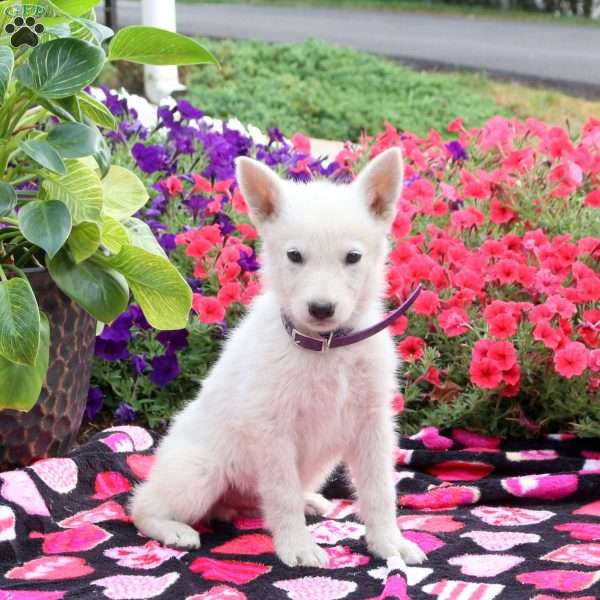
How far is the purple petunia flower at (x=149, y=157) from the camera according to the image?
5.16 meters

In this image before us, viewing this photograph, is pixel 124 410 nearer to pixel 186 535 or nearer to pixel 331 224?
pixel 186 535

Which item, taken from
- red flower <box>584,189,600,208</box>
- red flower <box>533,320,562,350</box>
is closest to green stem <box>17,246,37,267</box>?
red flower <box>533,320,562,350</box>

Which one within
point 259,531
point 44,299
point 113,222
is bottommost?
point 259,531

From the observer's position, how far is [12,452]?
12.5ft

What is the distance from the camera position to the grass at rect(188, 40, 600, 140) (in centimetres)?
1048

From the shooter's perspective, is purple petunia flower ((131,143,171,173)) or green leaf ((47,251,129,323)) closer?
green leaf ((47,251,129,323))

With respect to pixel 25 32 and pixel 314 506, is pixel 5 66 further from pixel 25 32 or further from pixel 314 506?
pixel 314 506

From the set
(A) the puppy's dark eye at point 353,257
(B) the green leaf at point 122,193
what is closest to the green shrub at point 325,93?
(B) the green leaf at point 122,193

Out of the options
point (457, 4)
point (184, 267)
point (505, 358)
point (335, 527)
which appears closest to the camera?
point (335, 527)

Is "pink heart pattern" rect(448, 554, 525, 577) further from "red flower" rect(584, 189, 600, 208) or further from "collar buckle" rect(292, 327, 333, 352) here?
"red flower" rect(584, 189, 600, 208)

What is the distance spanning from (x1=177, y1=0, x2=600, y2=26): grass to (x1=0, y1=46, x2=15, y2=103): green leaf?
19122 mm

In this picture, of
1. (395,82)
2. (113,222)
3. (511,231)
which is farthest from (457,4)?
(113,222)

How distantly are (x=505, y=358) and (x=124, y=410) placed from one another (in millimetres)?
1533

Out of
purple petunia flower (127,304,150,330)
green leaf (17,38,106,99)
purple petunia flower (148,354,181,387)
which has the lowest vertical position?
purple petunia flower (148,354,181,387)
